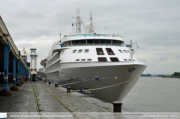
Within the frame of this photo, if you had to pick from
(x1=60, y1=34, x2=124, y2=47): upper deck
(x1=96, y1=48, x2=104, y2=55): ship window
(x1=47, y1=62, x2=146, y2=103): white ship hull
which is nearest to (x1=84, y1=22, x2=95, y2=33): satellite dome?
(x1=60, y1=34, x2=124, y2=47): upper deck

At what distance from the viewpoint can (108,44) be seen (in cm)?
2716

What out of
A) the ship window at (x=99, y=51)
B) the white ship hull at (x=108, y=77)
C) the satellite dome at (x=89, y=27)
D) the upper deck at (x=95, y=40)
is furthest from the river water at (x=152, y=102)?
the satellite dome at (x=89, y=27)

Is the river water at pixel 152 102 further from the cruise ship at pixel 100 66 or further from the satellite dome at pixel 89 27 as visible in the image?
the satellite dome at pixel 89 27

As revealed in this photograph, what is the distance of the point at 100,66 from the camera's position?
809 inches

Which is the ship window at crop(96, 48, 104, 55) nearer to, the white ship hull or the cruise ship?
the cruise ship

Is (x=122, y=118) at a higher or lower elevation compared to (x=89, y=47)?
lower

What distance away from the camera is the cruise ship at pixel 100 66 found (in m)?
20.3

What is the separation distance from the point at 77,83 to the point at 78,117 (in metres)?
13.9

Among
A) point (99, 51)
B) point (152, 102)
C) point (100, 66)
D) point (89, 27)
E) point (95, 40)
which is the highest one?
point (89, 27)

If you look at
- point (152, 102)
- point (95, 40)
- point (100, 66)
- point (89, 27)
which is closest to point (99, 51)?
point (95, 40)

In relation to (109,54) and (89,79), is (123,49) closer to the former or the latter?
(109,54)

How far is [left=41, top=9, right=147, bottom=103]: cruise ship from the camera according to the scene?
66.7ft

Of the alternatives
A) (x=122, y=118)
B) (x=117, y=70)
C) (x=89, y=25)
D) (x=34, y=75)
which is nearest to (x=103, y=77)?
(x=117, y=70)

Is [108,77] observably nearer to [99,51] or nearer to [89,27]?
[99,51]
